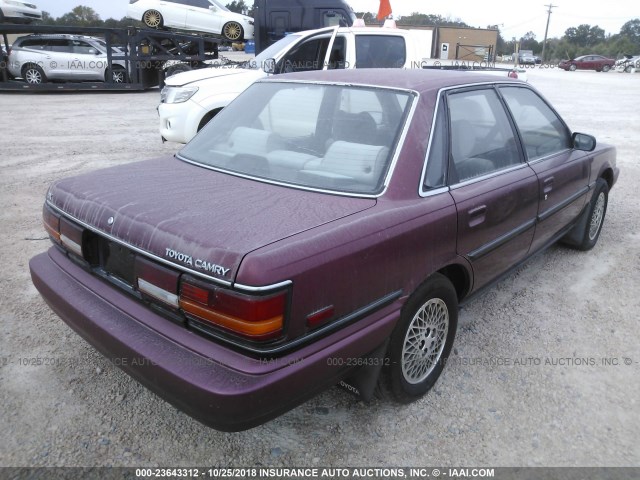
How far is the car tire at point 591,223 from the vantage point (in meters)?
4.35

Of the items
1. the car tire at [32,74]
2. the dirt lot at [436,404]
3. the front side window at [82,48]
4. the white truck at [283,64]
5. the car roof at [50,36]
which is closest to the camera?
the dirt lot at [436,404]

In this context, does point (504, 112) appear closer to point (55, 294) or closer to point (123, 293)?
point (123, 293)

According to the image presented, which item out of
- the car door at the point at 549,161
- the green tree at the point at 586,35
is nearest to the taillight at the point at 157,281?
the car door at the point at 549,161

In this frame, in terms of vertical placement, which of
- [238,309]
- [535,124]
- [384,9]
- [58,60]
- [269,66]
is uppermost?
[384,9]

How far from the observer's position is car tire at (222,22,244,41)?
54.3ft

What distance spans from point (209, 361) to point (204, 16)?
1672cm

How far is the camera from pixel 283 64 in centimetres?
771

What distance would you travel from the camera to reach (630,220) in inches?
213

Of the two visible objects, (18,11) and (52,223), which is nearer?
(52,223)

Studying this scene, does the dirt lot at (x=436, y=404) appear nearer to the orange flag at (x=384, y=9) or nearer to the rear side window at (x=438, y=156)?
the rear side window at (x=438, y=156)

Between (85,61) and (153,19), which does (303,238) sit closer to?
(153,19)

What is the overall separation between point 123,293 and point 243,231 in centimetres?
70

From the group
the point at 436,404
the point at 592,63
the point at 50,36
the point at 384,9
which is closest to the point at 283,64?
the point at 384,9

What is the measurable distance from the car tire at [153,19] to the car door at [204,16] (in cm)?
91
